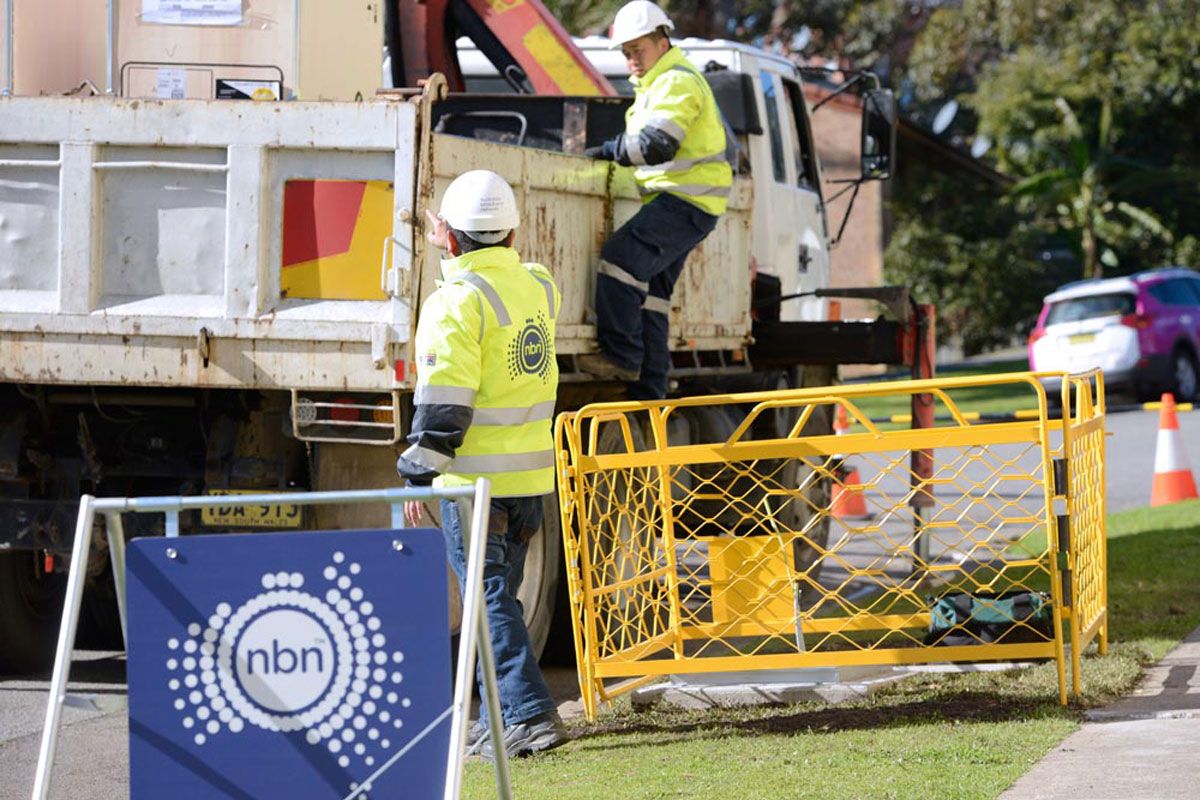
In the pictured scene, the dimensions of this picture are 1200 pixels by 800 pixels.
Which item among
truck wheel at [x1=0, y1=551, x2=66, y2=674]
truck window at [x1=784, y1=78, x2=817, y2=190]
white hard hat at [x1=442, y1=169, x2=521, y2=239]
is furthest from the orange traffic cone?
white hard hat at [x1=442, y1=169, x2=521, y2=239]

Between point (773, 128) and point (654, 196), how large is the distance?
11.0 feet

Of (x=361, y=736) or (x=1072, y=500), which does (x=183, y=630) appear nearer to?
(x=361, y=736)

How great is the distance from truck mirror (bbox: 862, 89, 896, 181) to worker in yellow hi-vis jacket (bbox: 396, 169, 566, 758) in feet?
19.2

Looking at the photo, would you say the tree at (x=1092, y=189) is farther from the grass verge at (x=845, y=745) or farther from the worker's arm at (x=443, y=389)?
the worker's arm at (x=443, y=389)

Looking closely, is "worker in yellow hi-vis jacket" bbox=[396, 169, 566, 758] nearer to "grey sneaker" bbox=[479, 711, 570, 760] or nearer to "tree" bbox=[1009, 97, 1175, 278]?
"grey sneaker" bbox=[479, 711, 570, 760]

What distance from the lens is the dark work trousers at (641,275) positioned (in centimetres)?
882

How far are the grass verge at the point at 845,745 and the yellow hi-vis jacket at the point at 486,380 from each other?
994 mm

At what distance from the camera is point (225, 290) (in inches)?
292

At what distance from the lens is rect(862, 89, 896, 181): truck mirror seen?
12211 millimetres

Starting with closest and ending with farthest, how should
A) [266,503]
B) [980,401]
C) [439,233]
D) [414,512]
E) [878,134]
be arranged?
[266,503] → [414,512] → [439,233] → [878,134] → [980,401]

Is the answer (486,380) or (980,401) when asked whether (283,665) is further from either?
(980,401)

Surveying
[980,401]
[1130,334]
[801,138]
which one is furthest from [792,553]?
[980,401]

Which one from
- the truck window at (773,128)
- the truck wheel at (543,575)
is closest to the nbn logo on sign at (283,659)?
the truck wheel at (543,575)

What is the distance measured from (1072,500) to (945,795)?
177 cm
